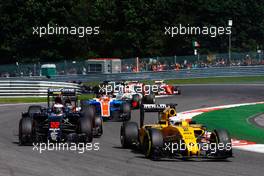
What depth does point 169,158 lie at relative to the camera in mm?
16109

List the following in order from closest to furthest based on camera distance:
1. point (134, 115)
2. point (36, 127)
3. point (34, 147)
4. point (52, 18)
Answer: point (34, 147)
point (36, 127)
point (134, 115)
point (52, 18)

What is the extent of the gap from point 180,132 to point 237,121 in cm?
1013

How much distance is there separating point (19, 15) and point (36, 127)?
58775 millimetres

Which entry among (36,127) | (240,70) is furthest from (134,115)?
(240,70)

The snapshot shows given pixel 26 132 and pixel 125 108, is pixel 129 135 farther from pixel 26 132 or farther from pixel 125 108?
pixel 125 108

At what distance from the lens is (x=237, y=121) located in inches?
1038

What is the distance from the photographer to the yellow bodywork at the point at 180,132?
52.9ft

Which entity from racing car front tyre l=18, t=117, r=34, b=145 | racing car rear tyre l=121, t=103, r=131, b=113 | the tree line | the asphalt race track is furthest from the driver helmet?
the tree line

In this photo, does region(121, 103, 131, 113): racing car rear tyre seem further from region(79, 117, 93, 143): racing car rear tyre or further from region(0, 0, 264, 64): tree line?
region(0, 0, 264, 64): tree line

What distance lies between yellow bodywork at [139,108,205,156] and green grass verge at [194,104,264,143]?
3.43 meters

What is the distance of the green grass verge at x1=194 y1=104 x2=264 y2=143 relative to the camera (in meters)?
21.8

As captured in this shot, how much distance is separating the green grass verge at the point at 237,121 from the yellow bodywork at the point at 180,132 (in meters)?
3.43

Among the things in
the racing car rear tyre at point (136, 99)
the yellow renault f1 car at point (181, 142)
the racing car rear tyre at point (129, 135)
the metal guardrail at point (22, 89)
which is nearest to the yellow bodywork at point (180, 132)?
the yellow renault f1 car at point (181, 142)

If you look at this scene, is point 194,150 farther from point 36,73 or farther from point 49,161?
point 36,73
